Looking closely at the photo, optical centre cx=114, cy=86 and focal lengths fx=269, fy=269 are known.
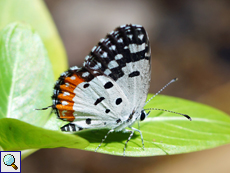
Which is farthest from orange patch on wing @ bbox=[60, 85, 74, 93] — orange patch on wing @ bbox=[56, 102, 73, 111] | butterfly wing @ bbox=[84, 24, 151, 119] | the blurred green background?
the blurred green background

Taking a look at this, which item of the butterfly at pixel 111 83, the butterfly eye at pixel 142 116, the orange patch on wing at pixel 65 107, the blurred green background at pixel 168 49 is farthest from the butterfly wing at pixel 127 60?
the blurred green background at pixel 168 49

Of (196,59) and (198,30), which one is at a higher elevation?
(198,30)

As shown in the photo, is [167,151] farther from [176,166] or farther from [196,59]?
[196,59]

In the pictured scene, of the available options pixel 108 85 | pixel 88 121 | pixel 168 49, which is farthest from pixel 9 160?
pixel 168 49

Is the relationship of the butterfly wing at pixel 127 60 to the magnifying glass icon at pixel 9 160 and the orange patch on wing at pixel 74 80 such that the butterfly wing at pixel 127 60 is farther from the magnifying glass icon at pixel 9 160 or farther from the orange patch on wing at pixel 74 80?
the magnifying glass icon at pixel 9 160

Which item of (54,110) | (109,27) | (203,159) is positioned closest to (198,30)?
(109,27)

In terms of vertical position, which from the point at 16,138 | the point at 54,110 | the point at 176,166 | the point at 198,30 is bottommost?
the point at 176,166

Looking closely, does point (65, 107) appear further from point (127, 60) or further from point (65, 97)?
point (127, 60)

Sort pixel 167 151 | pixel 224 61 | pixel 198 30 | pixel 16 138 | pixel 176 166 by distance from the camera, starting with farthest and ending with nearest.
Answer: pixel 198 30 → pixel 224 61 → pixel 176 166 → pixel 167 151 → pixel 16 138

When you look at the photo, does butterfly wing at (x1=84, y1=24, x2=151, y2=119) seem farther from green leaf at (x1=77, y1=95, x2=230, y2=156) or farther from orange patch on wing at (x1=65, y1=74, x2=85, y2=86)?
green leaf at (x1=77, y1=95, x2=230, y2=156)
